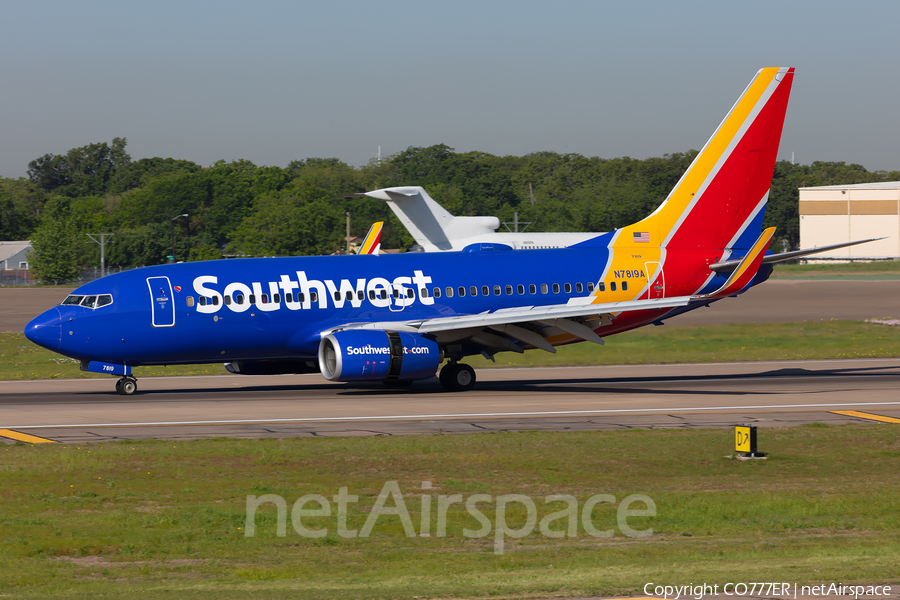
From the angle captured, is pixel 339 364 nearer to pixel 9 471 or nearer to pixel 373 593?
pixel 9 471

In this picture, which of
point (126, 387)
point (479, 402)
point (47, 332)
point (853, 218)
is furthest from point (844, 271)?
point (47, 332)

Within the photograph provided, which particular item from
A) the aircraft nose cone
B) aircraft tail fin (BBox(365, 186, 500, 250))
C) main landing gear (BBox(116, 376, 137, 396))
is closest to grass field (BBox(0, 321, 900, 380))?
main landing gear (BBox(116, 376, 137, 396))

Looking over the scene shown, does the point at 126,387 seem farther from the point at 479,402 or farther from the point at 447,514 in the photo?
the point at 447,514

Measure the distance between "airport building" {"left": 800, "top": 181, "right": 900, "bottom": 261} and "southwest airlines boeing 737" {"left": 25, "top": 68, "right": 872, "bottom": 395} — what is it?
124 metres

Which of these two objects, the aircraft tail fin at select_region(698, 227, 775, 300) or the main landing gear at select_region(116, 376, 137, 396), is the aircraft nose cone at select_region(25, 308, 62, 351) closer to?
the main landing gear at select_region(116, 376, 137, 396)

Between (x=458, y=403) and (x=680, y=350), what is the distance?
20.6 meters

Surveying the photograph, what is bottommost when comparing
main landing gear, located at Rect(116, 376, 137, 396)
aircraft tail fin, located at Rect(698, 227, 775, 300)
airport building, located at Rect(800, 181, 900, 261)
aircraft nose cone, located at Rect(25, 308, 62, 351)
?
main landing gear, located at Rect(116, 376, 137, 396)

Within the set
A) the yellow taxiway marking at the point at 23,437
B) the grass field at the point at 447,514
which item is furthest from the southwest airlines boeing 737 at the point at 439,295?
the grass field at the point at 447,514

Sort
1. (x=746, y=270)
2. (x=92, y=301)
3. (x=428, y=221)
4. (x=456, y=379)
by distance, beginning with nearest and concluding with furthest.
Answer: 1. (x=92, y=301)
2. (x=456, y=379)
3. (x=746, y=270)
4. (x=428, y=221)

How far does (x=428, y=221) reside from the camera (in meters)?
86.4

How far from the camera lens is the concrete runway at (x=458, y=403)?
28219 mm

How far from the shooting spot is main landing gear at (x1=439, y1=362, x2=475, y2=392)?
124 ft

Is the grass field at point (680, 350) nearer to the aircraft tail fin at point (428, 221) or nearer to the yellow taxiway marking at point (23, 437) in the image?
the yellow taxiway marking at point (23, 437)

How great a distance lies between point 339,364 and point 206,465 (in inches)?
468
